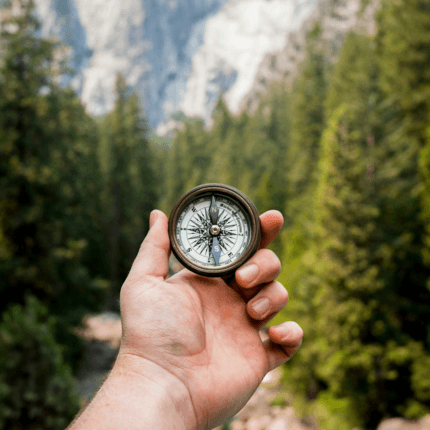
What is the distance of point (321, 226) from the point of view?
1340cm

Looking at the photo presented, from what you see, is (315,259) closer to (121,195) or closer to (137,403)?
(137,403)

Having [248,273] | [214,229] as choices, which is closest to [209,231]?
[214,229]

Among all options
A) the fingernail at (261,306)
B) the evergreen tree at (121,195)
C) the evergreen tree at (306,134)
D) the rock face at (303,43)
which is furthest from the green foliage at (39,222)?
the rock face at (303,43)

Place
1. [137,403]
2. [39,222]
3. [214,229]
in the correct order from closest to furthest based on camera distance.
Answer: [137,403] < [214,229] < [39,222]

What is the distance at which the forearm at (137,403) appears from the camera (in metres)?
2.21

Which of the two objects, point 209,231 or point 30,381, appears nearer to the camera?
point 209,231

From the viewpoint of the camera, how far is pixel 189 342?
109 inches

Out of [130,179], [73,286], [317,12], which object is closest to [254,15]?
[317,12]

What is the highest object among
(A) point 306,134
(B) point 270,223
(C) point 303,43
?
(C) point 303,43

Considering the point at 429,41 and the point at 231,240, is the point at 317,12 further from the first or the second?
the point at 231,240

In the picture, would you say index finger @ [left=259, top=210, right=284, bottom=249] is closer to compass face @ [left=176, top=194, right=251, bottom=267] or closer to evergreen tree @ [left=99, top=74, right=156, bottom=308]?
compass face @ [left=176, top=194, right=251, bottom=267]

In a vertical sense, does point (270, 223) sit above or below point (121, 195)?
below

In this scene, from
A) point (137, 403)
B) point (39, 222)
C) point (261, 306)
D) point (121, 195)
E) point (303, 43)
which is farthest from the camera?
point (303, 43)

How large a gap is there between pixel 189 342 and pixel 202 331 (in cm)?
15
